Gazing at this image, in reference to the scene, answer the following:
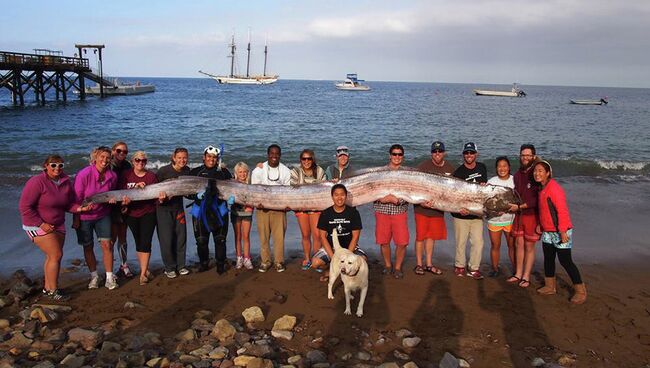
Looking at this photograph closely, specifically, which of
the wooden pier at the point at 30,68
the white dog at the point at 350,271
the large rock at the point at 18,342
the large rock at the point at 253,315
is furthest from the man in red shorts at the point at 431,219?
the wooden pier at the point at 30,68

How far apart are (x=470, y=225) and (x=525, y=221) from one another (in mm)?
788

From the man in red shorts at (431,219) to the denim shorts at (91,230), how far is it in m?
4.54

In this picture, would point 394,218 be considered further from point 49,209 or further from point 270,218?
point 49,209

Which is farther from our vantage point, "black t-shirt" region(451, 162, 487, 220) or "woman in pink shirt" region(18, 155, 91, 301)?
"black t-shirt" region(451, 162, 487, 220)

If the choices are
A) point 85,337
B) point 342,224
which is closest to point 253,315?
point 342,224

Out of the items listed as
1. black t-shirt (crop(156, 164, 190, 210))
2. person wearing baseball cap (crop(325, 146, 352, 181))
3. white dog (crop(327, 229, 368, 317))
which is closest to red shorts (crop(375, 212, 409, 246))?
person wearing baseball cap (crop(325, 146, 352, 181))

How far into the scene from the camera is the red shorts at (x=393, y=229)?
7070 mm

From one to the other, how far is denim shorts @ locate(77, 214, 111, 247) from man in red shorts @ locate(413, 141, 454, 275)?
4.54 meters

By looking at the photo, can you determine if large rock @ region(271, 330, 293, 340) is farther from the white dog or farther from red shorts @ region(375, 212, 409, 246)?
red shorts @ region(375, 212, 409, 246)

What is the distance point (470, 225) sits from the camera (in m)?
7.25

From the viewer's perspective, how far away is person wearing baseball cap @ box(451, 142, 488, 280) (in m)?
7.12

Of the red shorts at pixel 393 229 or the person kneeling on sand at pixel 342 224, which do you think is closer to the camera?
the person kneeling on sand at pixel 342 224

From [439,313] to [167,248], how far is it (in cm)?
405

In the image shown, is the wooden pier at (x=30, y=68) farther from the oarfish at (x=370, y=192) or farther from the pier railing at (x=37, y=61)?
the oarfish at (x=370, y=192)
